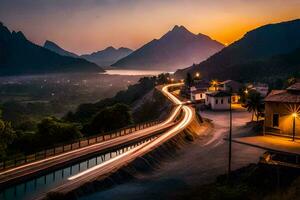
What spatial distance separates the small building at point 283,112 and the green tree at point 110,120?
44.0m

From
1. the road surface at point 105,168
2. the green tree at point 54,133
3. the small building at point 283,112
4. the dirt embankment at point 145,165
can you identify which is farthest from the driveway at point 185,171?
the green tree at point 54,133

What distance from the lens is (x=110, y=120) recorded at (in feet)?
292

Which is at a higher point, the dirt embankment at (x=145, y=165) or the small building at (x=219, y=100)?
the small building at (x=219, y=100)

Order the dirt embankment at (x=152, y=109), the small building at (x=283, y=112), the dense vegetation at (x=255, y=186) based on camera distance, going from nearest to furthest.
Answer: the dense vegetation at (x=255, y=186) < the small building at (x=283, y=112) < the dirt embankment at (x=152, y=109)

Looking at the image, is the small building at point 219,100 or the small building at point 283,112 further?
the small building at point 219,100

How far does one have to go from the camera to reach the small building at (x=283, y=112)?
46.8m

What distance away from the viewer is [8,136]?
47.9 m

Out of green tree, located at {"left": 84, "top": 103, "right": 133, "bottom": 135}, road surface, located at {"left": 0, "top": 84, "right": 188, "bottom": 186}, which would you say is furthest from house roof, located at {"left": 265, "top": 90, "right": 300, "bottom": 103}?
green tree, located at {"left": 84, "top": 103, "right": 133, "bottom": 135}

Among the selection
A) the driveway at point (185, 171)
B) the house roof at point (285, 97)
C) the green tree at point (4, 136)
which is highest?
the house roof at point (285, 97)

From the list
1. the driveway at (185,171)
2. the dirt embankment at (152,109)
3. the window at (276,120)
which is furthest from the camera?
the dirt embankment at (152,109)

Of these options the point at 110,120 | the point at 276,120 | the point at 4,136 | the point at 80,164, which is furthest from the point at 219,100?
the point at 4,136

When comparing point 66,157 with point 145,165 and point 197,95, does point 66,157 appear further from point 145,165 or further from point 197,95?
point 197,95

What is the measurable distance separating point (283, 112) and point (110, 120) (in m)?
48.2

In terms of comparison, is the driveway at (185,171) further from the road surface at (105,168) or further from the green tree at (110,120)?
the green tree at (110,120)
